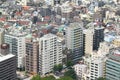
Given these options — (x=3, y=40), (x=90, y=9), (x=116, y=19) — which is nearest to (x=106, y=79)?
(x=3, y=40)

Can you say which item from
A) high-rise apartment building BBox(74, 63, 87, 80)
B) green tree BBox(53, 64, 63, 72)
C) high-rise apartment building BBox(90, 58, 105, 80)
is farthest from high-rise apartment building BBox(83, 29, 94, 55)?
high-rise apartment building BBox(90, 58, 105, 80)

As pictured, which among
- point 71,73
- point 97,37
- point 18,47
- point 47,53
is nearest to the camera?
point 71,73

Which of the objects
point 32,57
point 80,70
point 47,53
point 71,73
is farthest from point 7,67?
point 80,70

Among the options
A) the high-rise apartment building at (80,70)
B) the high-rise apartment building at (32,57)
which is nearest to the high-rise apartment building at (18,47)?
the high-rise apartment building at (32,57)

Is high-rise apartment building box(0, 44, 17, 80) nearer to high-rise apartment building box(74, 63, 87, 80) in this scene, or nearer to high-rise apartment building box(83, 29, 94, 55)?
high-rise apartment building box(74, 63, 87, 80)

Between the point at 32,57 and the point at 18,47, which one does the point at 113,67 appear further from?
the point at 18,47

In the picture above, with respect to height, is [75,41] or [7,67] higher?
[7,67]

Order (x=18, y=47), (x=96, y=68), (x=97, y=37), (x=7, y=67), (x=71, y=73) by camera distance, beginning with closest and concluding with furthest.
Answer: (x=7, y=67), (x=96, y=68), (x=71, y=73), (x=18, y=47), (x=97, y=37)
